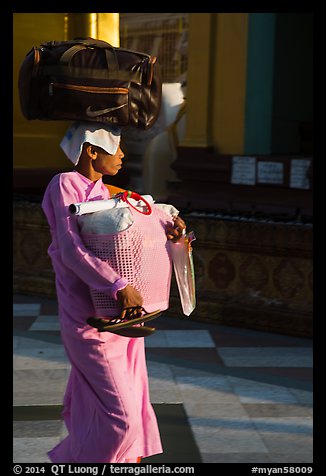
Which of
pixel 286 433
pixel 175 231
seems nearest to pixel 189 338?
pixel 286 433

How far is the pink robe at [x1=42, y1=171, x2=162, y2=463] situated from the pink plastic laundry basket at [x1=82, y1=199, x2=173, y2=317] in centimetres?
13

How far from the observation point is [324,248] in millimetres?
5488

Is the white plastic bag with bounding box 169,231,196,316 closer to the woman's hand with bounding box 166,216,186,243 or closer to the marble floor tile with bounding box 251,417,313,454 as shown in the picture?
the woman's hand with bounding box 166,216,186,243

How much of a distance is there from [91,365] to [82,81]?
1153 millimetres

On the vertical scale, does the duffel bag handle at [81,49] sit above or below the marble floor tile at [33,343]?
above

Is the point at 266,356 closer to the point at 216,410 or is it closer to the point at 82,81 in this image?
the point at 216,410

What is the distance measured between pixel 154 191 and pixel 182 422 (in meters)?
6.48

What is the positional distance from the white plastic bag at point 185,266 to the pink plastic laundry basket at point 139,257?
111 mm

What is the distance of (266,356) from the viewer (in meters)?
6.91

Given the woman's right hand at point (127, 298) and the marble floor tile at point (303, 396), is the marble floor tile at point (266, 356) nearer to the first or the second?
the marble floor tile at point (303, 396)

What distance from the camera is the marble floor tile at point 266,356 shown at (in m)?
6.66

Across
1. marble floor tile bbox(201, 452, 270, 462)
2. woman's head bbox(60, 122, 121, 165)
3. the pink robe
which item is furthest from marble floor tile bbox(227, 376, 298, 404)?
woman's head bbox(60, 122, 121, 165)

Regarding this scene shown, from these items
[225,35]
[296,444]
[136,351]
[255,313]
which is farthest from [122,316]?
[225,35]

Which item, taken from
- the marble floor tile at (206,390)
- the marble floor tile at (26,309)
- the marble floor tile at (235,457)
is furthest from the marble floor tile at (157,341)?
the marble floor tile at (235,457)
